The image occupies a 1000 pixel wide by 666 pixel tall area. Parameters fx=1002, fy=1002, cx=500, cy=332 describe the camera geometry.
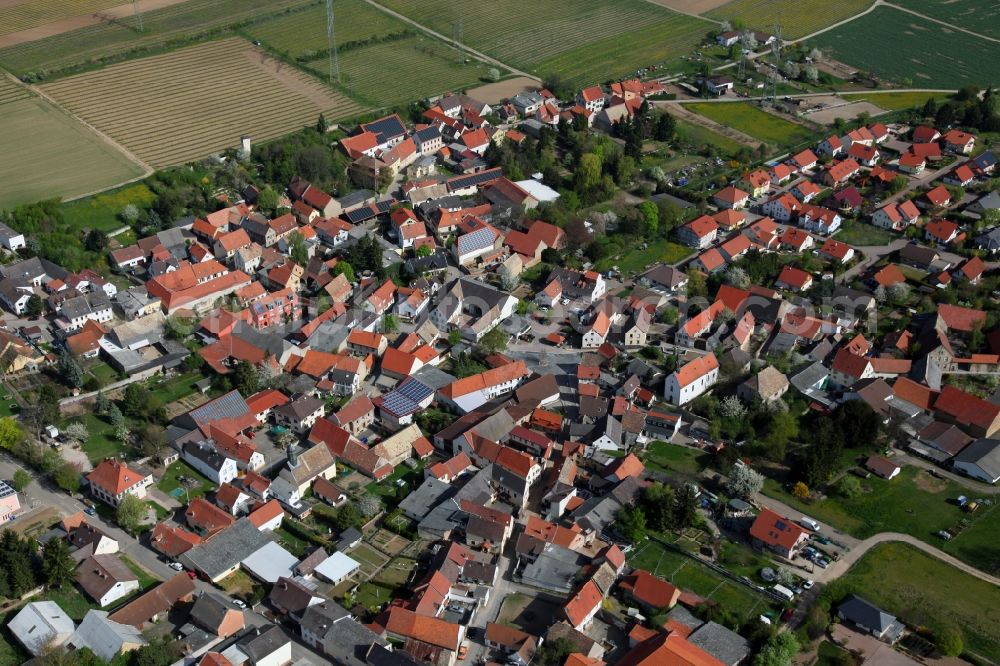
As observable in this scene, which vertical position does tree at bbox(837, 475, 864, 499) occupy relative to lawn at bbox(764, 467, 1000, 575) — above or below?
above

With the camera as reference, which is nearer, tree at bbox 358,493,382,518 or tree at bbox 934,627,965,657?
tree at bbox 934,627,965,657

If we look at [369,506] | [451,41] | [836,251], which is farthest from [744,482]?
[451,41]

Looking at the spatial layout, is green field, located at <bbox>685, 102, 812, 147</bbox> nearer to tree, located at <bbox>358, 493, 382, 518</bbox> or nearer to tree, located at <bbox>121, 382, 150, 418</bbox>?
tree, located at <bbox>358, 493, 382, 518</bbox>

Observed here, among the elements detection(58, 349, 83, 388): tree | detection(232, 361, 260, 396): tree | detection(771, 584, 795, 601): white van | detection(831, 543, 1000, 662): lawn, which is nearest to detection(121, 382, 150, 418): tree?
detection(58, 349, 83, 388): tree

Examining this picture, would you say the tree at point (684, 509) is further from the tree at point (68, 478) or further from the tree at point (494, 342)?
the tree at point (68, 478)

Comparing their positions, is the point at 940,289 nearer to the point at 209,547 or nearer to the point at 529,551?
the point at 529,551

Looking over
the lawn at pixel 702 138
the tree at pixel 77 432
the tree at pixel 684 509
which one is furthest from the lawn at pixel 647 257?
the tree at pixel 77 432

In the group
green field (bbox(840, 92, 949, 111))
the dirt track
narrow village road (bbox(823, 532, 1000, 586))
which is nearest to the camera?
narrow village road (bbox(823, 532, 1000, 586))

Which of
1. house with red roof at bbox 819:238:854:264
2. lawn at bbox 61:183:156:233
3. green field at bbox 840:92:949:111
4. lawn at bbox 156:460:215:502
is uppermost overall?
green field at bbox 840:92:949:111
